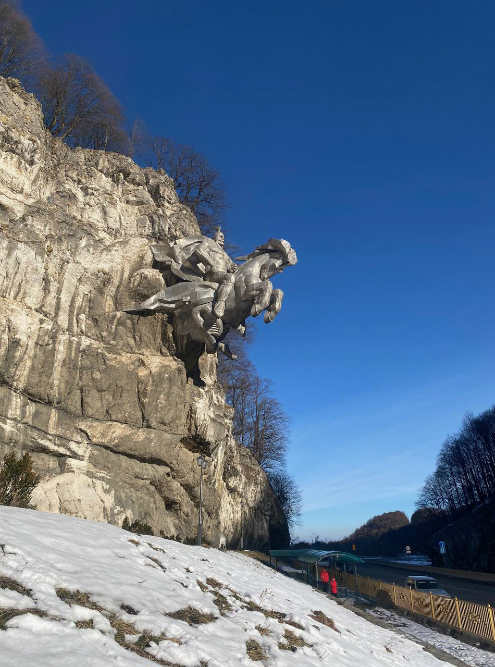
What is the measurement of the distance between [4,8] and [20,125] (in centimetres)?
1009

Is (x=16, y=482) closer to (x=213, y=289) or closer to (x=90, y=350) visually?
(x=90, y=350)

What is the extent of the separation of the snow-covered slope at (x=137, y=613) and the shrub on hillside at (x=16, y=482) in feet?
7.26

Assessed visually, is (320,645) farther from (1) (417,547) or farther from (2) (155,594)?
(1) (417,547)

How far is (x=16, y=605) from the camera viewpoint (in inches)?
187

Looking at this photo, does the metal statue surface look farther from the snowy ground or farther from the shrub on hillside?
the snowy ground

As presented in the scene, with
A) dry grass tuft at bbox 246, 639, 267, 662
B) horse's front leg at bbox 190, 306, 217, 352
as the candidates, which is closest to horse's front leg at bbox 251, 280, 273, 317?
horse's front leg at bbox 190, 306, 217, 352

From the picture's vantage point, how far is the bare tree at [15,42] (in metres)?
23.4

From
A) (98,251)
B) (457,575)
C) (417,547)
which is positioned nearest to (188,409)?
(98,251)

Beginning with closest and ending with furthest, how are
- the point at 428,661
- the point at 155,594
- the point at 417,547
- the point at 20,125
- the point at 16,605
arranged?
the point at 16,605
the point at 155,594
the point at 428,661
the point at 20,125
the point at 417,547

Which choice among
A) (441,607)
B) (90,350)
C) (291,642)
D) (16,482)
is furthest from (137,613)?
(90,350)

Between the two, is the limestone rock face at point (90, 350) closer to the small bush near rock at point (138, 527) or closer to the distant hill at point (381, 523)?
the small bush near rock at point (138, 527)

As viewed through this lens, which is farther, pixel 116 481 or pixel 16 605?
pixel 116 481

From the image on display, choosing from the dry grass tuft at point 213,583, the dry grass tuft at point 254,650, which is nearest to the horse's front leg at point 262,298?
the dry grass tuft at point 213,583

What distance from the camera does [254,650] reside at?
5.72m
